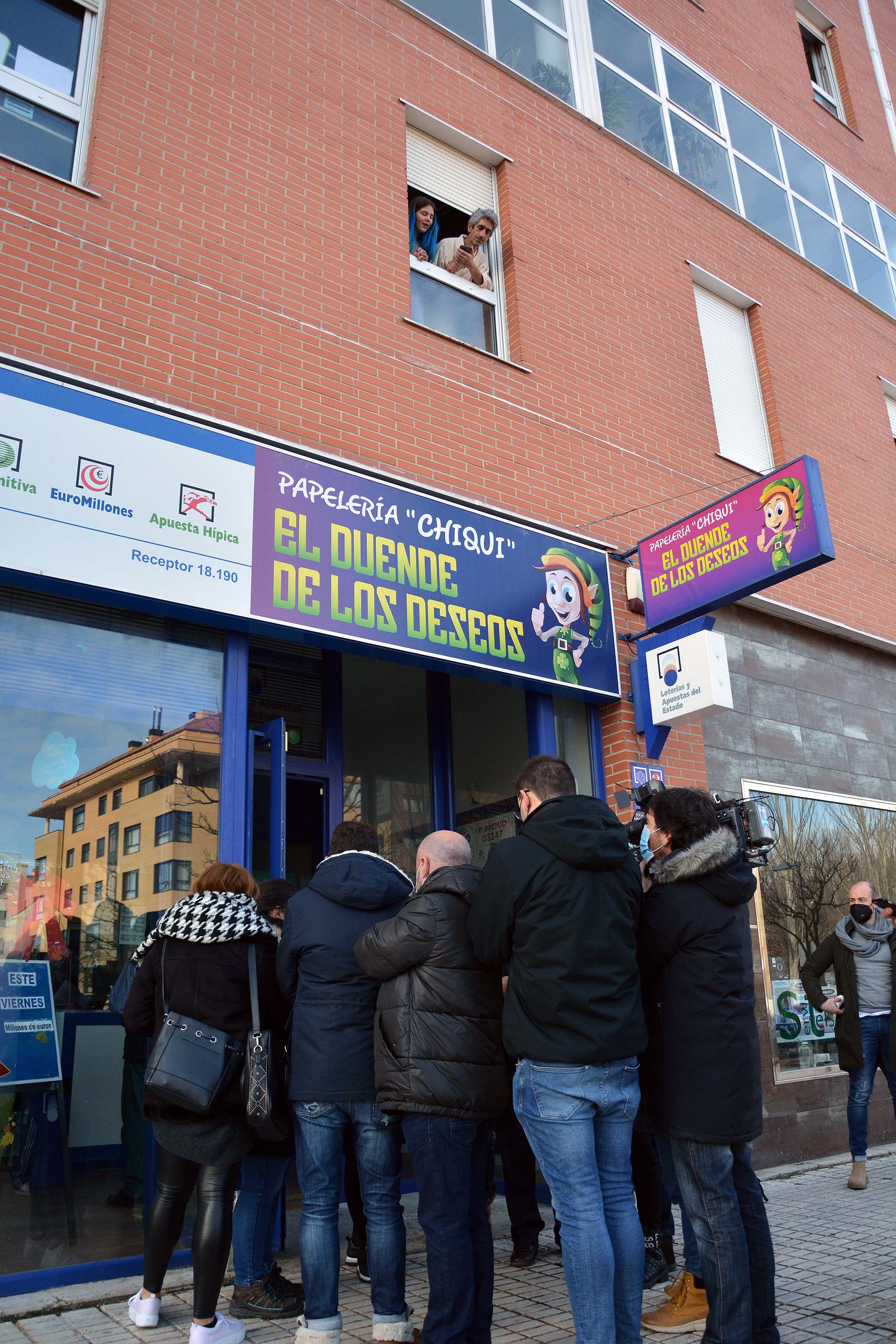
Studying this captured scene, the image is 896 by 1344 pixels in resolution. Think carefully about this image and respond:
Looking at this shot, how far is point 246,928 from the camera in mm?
3975

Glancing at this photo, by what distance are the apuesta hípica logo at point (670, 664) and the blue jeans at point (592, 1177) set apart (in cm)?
406

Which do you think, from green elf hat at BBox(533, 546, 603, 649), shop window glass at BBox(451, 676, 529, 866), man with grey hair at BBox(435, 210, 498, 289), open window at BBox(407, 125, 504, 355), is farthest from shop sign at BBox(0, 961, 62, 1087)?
man with grey hair at BBox(435, 210, 498, 289)

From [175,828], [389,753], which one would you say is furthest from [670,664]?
[175,828]

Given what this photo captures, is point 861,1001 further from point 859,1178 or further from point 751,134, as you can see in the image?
point 751,134

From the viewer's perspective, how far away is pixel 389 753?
26.2 ft

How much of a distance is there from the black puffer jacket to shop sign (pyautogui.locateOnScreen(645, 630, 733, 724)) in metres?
3.77

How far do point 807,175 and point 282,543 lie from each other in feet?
32.3

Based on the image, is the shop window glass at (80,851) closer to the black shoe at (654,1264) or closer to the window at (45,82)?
the black shoe at (654,1264)

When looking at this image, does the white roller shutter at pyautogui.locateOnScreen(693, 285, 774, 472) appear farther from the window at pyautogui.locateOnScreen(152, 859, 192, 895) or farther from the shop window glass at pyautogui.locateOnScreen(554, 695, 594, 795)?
the window at pyautogui.locateOnScreen(152, 859, 192, 895)

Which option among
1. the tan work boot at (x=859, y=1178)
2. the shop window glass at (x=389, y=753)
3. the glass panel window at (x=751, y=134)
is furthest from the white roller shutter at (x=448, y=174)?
the tan work boot at (x=859, y=1178)

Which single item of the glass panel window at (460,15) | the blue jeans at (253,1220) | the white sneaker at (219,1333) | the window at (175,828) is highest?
the glass panel window at (460,15)

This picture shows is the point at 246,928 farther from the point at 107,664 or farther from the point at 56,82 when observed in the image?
the point at 56,82

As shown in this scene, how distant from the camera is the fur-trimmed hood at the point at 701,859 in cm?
357

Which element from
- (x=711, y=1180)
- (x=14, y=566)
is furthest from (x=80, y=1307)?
(x=14, y=566)
